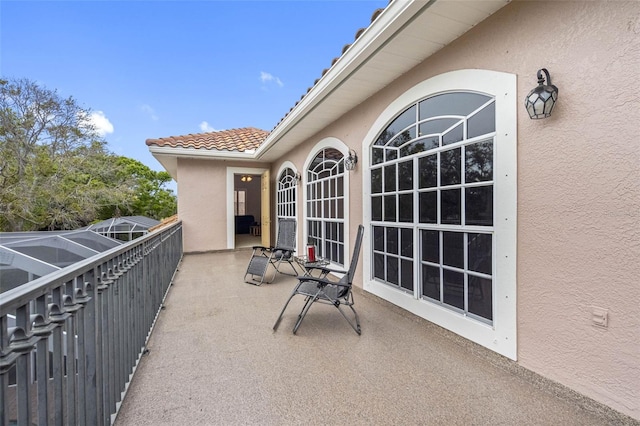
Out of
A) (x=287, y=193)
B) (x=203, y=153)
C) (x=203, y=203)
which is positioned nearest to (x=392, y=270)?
(x=287, y=193)

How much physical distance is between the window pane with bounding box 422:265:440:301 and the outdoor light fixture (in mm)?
1678

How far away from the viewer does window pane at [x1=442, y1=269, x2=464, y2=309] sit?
283 cm

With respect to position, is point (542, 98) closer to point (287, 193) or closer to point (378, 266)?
point (378, 266)

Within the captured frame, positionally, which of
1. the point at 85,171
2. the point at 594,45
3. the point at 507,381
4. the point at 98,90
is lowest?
the point at 507,381

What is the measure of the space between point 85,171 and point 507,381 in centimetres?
1939

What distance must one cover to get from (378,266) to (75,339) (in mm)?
3365

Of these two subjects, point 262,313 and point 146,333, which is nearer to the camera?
point 146,333

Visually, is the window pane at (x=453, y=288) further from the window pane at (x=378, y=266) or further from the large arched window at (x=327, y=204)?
the large arched window at (x=327, y=204)

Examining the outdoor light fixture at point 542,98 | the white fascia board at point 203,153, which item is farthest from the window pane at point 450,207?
the white fascia board at point 203,153

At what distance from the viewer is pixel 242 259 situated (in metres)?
7.27

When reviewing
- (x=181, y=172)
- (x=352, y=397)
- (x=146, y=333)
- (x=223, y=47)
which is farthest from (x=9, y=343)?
(x=223, y=47)

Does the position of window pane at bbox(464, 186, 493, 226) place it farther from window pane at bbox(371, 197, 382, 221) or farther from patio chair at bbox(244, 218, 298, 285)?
patio chair at bbox(244, 218, 298, 285)

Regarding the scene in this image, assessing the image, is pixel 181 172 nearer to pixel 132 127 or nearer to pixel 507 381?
pixel 507 381

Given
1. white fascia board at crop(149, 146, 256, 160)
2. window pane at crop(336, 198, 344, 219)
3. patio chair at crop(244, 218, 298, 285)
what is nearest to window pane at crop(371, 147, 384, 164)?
window pane at crop(336, 198, 344, 219)
